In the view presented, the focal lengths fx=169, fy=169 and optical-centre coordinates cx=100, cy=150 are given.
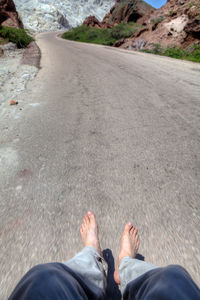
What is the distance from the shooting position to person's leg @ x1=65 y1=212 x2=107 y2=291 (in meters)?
0.94

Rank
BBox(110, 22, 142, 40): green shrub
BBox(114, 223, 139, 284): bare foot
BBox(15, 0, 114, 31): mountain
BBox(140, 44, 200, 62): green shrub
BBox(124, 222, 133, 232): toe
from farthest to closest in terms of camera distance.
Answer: BBox(15, 0, 114, 31): mountain
BBox(110, 22, 142, 40): green shrub
BBox(140, 44, 200, 62): green shrub
BBox(124, 222, 133, 232): toe
BBox(114, 223, 139, 284): bare foot

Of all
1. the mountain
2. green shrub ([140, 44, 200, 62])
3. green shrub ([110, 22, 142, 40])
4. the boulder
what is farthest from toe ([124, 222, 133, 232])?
the mountain

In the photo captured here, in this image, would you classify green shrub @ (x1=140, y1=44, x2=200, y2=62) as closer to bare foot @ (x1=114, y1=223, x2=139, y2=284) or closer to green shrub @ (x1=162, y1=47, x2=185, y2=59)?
green shrub @ (x1=162, y1=47, x2=185, y2=59)

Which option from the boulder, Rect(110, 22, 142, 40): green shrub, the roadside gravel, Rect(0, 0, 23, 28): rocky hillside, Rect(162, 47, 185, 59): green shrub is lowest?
the roadside gravel

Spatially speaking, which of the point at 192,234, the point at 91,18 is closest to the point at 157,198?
the point at 192,234

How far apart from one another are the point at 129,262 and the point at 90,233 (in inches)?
11.5

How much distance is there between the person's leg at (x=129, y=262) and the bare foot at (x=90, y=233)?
0.17m

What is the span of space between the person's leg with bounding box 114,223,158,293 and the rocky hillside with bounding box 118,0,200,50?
1042cm

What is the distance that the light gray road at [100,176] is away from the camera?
1.14m

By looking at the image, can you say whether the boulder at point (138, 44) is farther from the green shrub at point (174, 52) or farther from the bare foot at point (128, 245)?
the bare foot at point (128, 245)

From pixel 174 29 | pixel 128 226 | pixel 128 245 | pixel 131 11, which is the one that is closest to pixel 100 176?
pixel 128 226

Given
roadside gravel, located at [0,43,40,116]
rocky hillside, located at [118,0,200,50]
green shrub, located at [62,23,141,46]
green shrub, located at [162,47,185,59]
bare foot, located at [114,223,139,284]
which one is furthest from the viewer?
green shrub, located at [62,23,141,46]

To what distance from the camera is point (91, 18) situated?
26.8 meters

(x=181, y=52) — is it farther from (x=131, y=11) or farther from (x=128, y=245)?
(x=131, y=11)
